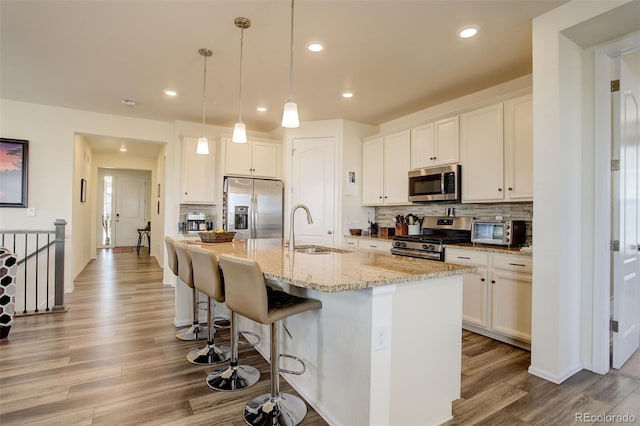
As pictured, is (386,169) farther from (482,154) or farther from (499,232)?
(499,232)

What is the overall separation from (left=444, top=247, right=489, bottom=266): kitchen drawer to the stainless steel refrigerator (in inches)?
104

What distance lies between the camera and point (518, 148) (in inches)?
122

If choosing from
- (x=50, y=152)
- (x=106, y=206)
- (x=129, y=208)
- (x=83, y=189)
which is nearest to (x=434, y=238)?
(x=50, y=152)

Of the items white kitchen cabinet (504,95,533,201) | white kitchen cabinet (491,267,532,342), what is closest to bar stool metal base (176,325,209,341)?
white kitchen cabinet (491,267,532,342)

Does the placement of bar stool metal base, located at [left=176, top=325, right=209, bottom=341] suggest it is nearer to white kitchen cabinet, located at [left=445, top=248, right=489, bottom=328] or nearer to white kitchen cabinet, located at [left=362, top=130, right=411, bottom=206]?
white kitchen cabinet, located at [left=445, top=248, right=489, bottom=328]

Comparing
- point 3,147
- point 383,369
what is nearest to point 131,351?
point 383,369

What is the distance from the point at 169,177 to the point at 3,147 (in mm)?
1940

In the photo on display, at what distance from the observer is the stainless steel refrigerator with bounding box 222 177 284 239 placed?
4883 millimetres

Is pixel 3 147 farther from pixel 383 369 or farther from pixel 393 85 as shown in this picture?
pixel 383 369

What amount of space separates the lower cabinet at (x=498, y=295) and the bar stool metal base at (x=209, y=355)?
7.22 ft

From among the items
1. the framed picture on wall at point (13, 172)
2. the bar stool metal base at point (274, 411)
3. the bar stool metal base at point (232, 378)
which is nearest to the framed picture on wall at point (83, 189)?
the framed picture on wall at point (13, 172)

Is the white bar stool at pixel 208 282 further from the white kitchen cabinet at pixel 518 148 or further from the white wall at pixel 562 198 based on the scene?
the white kitchen cabinet at pixel 518 148

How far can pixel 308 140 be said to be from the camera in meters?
5.01

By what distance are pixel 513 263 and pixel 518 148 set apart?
1.08m
